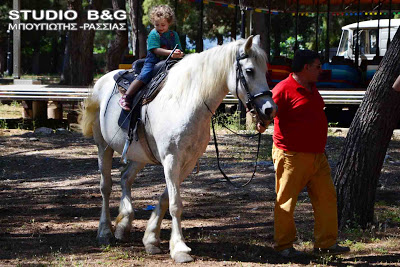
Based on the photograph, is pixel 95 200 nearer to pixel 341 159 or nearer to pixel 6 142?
pixel 341 159

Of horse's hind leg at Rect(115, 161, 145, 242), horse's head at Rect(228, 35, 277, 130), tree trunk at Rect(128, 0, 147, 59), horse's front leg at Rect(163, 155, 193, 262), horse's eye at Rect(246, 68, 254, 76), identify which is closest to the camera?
horse's head at Rect(228, 35, 277, 130)

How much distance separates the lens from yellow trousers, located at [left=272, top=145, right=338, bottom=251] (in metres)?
5.23

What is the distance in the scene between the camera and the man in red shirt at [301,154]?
5.21 meters

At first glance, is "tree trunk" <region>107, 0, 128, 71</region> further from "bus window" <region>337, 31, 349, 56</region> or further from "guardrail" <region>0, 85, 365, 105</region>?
"bus window" <region>337, 31, 349, 56</region>

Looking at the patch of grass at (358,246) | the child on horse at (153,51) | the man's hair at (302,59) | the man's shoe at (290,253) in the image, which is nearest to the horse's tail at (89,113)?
the child on horse at (153,51)

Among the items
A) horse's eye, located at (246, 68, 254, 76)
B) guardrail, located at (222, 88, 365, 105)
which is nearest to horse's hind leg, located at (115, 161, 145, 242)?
horse's eye, located at (246, 68, 254, 76)

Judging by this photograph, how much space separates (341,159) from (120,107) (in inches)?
93.2

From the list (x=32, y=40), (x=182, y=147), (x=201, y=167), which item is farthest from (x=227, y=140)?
(x=32, y=40)

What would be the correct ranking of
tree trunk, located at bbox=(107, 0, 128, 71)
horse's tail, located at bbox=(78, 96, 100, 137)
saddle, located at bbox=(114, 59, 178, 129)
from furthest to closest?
tree trunk, located at bbox=(107, 0, 128, 71) → horse's tail, located at bbox=(78, 96, 100, 137) → saddle, located at bbox=(114, 59, 178, 129)

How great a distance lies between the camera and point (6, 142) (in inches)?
516

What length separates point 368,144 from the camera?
628cm

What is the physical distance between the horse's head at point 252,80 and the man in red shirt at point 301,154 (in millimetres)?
252

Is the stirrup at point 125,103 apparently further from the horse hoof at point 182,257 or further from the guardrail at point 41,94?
the guardrail at point 41,94

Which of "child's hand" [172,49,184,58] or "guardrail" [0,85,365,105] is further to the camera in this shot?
"guardrail" [0,85,365,105]
